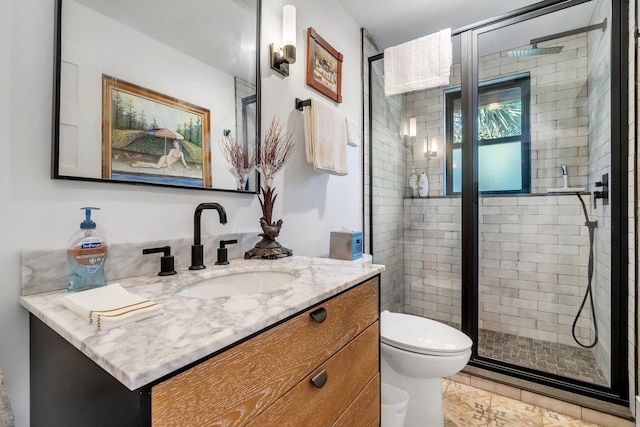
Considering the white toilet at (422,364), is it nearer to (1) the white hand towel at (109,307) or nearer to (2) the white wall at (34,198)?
(2) the white wall at (34,198)

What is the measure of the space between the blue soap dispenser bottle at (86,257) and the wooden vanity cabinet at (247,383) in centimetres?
12

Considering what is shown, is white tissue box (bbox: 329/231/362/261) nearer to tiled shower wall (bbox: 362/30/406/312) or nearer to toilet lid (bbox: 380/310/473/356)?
toilet lid (bbox: 380/310/473/356)

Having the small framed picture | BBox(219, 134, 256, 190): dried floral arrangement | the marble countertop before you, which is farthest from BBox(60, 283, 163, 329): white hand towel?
the small framed picture

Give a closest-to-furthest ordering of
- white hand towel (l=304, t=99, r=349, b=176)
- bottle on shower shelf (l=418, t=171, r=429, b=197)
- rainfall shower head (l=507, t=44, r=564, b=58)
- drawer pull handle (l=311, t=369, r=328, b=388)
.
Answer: drawer pull handle (l=311, t=369, r=328, b=388) < white hand towel (l=304, t=99, r=349, b=176) < rainfall shower head (l=507, t=44, r=564, b=58) < bottle on shower shelf (l=418, t=171, r=429, b=197)

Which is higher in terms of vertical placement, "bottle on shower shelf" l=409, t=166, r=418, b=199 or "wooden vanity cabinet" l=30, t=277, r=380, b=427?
"bottle on shower shelf" l=409, t=166, r=418, b=199

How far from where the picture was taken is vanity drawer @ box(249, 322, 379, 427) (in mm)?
620

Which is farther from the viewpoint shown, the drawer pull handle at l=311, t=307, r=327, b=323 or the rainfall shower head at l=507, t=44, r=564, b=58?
the rainfall shower head at l=507, t=44, r=564, b=58

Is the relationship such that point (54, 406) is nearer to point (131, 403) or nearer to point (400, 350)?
point (131, 403)

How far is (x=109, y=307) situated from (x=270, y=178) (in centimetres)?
89

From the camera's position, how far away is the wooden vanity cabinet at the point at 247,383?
433mm

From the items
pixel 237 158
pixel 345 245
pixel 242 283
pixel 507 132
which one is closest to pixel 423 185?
pixel 507 132

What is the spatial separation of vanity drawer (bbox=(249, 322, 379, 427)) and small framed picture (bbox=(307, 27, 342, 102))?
1445 millimetres

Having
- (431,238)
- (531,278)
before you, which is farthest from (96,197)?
(531,278)

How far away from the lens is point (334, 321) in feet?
2.61
